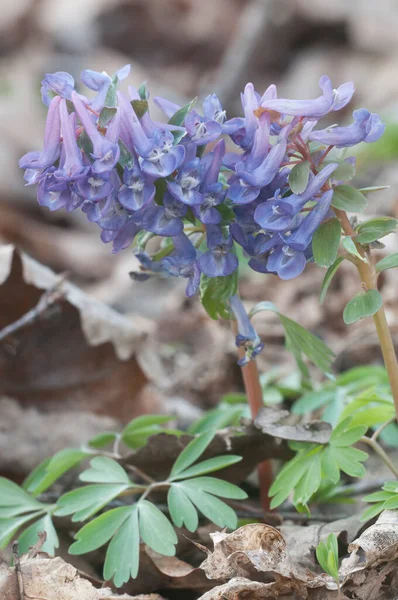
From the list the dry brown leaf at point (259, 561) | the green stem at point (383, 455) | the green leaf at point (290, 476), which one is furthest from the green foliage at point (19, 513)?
the green stem at point (383, 455)

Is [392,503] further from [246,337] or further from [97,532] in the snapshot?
[97,532]

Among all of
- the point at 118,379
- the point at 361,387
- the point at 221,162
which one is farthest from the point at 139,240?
the point at 118,379

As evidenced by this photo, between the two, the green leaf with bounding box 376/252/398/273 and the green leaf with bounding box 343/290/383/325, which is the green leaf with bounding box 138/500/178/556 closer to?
the green leaf with bounding box 343/290/383/325

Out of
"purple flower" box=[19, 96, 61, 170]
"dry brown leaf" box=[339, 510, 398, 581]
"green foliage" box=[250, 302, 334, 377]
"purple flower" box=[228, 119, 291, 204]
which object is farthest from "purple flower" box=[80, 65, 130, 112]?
"dry brown leaf" box=[339, 510, 398, 581]

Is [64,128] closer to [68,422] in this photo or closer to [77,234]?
[68,422]

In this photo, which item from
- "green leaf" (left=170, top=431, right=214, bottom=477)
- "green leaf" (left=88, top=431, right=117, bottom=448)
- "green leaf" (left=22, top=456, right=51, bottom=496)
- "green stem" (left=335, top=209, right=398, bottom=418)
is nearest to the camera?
"green stem" (left=335, top=209, right=398, bottom=418)

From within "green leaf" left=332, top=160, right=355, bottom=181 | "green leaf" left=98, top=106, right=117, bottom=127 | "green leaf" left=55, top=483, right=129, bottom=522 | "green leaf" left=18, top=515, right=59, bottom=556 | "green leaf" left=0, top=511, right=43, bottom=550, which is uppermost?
"green leaf" left=98, top=106, right=117, bottom=127
